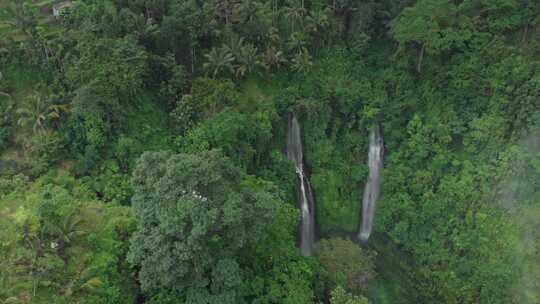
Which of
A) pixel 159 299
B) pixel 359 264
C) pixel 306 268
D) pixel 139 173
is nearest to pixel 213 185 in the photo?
pixel 139 173

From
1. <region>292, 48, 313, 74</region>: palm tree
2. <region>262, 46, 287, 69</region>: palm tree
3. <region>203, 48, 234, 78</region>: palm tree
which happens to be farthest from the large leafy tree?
<region>292, 48, 313, 74</region>: palm tree

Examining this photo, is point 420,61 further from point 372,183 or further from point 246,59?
point 246,59

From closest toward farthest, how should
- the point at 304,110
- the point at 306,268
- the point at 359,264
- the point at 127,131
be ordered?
the point at 306,268, the point at 359,264, the point at 127,131, the point at 304,110

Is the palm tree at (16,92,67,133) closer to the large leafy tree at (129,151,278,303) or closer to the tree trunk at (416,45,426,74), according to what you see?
the large leafy tree at (129,151,278,303)

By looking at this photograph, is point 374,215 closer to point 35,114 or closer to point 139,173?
point 139,173

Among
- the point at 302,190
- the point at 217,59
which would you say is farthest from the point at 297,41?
the point at 302,190

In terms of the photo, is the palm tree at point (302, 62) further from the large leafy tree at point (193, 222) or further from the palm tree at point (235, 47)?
the large leafy tree at point (193, 222)

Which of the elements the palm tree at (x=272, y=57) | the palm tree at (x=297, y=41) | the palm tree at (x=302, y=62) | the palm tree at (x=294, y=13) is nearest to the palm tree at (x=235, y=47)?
the palm tree at (x=272, y=57)
